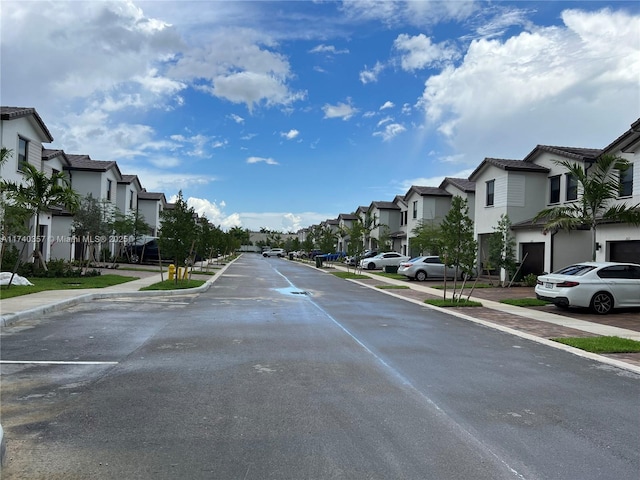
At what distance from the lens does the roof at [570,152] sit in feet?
80.3

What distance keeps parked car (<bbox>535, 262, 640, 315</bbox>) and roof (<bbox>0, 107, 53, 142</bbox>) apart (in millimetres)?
22664

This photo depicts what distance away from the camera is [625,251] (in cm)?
1981

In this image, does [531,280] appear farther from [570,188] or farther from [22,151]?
[22,151]

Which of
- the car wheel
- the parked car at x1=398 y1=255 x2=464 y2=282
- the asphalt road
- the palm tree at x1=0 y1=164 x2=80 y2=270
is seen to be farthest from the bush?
the palm tree at x1=0 y1=164 x2=80 y2=270

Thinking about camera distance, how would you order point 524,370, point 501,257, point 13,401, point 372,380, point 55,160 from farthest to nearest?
point 55,160
point 501,257
point 524,370
point 372,380
point 13,401

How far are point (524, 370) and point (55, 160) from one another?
109ft

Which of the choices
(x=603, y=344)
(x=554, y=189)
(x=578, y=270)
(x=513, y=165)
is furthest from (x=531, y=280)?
(x=603, y=344)

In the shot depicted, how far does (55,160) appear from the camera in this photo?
3347 centimetres

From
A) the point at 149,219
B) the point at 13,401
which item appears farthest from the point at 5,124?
the point at 149,219

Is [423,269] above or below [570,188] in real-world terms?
below

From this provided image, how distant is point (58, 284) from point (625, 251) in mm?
21557

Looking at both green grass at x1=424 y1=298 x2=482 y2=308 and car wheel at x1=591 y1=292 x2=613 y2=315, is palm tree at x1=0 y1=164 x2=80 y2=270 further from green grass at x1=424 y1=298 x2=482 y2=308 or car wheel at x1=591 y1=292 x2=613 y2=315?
car wheel at x1=591 y1=292 x2=613 y2=315

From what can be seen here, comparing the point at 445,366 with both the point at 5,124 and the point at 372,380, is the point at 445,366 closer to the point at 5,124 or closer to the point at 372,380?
the point at 372,380

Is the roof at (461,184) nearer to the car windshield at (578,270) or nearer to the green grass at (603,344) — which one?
the car windshield at (578,270)
